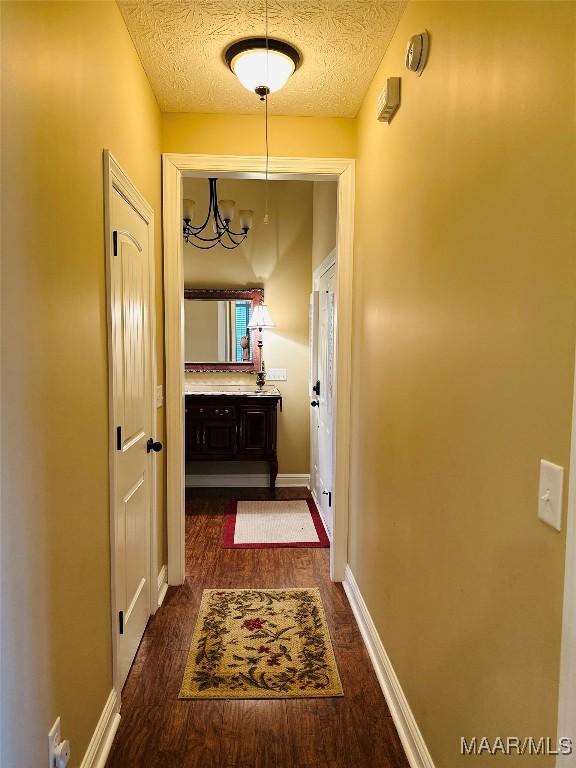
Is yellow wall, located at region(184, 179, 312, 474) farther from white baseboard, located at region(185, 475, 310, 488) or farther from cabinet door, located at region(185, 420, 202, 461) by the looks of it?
cabinet door, located at region(185, 420, 202, 461)

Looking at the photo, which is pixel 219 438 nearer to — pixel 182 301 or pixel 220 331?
pixel 220 331

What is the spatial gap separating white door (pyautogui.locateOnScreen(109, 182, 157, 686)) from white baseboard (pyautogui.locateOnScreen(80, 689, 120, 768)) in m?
0.10

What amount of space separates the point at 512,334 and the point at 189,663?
1.95m

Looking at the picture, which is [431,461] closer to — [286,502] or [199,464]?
[286,502]

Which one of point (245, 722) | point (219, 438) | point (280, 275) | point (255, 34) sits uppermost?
point (255, 34)

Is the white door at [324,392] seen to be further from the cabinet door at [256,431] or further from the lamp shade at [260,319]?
the lamp shade at [260,319]

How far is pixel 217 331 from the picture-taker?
15.6ft

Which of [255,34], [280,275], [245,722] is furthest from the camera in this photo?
[280,275]

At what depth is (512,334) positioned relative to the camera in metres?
1.01

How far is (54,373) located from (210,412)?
309 cm

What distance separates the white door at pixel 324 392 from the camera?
11.4 feet

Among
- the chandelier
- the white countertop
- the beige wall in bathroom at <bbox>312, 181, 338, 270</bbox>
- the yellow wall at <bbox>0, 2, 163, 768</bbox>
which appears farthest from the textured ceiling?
the white countertop

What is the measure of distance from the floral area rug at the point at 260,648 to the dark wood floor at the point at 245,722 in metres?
0.05

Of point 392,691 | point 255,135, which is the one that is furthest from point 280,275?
point 392,691
